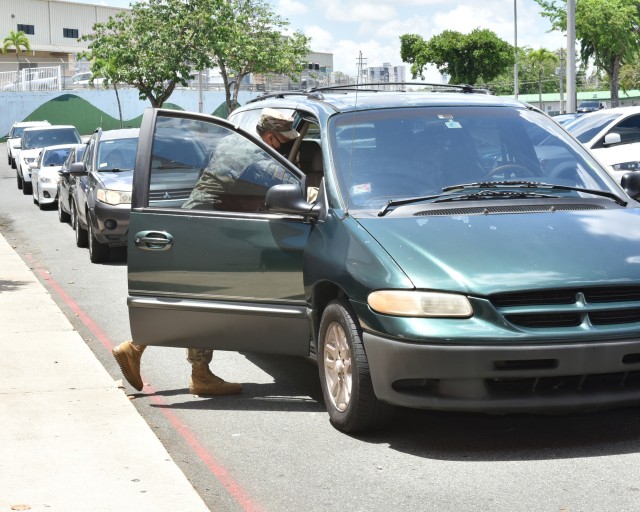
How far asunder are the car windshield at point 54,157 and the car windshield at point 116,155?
8.09m

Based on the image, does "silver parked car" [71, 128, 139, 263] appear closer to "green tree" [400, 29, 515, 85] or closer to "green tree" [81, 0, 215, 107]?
"green tree" [81, 0, 215, 107]

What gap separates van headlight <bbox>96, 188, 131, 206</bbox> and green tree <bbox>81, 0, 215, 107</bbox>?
30.6m

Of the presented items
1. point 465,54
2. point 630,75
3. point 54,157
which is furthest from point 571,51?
point 630,75

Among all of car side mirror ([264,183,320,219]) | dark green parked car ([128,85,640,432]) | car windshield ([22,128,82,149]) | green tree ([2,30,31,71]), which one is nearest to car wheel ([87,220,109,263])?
dark green parked car ([128,85,640,432])

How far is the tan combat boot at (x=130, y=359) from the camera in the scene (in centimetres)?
738

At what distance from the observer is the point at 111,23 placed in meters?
45.4

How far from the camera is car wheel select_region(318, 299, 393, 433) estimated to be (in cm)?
599

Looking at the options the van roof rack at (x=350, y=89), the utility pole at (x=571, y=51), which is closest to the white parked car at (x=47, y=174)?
the utility pole at (x=571, y=51)

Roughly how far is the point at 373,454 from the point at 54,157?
66.5ft

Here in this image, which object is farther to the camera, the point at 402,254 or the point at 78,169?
the point at 78,169

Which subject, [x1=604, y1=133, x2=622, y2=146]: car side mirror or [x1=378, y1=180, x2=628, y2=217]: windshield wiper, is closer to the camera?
[x1=378, y1=180, x2=628, y2=217]: windshield wiper

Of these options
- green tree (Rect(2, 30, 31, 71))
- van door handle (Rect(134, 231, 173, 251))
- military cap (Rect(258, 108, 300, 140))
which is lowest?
van door handle (Rect(134, 231, 173, 251))

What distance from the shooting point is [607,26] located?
2179 inches

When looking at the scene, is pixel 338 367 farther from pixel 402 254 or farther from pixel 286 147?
pixel 286 147
